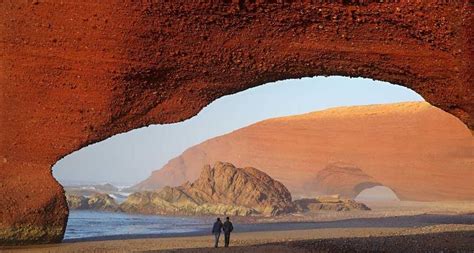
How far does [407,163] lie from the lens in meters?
48.9

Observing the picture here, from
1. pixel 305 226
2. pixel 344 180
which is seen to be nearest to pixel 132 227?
pixel 305 226

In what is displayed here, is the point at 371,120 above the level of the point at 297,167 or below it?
above

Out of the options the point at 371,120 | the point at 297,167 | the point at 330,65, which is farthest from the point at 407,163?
the point at 330,65

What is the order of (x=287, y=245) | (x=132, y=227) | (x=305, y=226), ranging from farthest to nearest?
(x=132, y=227) → (x=305, y=226) → (x=287, y=245)

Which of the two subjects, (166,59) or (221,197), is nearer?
(166,59)

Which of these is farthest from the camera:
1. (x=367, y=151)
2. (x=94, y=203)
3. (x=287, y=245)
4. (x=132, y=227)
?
(x=367, y=151)

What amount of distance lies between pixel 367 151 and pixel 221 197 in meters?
22.1

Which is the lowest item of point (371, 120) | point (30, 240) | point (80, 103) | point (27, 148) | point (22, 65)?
point (30, 240)

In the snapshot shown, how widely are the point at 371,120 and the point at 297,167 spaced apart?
9.95 metres

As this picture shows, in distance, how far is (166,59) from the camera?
1062 cm

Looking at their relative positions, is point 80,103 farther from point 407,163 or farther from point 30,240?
point 407,163

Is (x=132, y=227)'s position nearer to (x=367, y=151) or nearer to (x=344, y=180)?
(x=344, y=180)

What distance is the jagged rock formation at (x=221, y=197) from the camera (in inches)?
1260

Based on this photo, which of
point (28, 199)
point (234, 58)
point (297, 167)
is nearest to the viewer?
point (234, 58)
